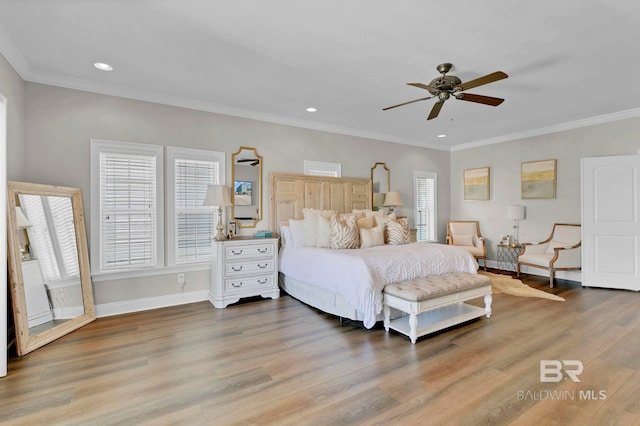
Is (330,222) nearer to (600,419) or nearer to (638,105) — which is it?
(600,419)

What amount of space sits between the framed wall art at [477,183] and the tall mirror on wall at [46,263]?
6.90 meters

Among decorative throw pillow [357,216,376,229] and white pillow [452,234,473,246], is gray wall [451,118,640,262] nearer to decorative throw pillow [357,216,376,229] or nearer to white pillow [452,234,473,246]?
white pillow [452,234,473,246]

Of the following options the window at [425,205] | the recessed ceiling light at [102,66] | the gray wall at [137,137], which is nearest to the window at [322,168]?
the gray wall at [137,137]

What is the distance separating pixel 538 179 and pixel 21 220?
743 cm

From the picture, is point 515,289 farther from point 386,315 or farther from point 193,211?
point 193,211

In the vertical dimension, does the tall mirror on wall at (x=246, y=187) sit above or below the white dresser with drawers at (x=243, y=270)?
above

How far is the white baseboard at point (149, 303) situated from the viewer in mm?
3738

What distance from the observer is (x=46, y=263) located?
3119 millimetres

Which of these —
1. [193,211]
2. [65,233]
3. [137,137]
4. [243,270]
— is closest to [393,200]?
[243,270]

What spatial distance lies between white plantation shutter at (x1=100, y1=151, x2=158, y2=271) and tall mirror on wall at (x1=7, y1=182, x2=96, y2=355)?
0.25 m

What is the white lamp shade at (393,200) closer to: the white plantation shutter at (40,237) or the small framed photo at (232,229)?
the small framed photo at (232,229)

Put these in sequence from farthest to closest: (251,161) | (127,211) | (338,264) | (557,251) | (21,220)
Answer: (557,251) < (251,161) < (127,211) < (338,264) < (21,220)

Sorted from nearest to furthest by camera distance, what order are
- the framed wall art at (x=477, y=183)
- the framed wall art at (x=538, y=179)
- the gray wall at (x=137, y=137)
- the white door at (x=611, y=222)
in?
the gray wall at (x=137, y=137) → the white door at (x=611, y=222) → the framed wall art at (x=538, y=179) → the framed wall art at (x=477, y=183)

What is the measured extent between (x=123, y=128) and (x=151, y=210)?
1.03 meters
